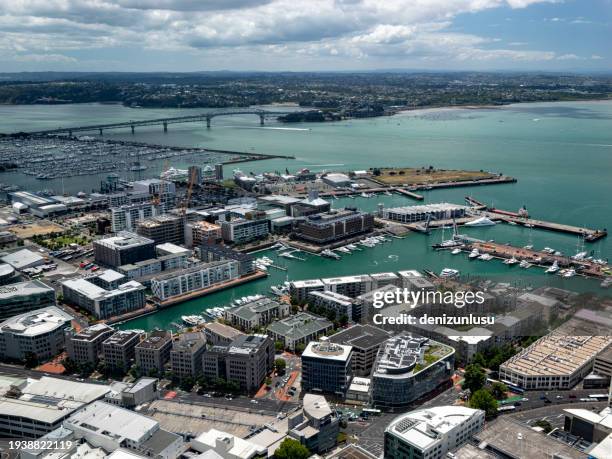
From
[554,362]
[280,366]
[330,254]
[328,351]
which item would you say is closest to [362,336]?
[328,351]

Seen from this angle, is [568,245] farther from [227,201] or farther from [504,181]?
[227,201]

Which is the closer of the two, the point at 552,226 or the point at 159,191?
the point at 552,226

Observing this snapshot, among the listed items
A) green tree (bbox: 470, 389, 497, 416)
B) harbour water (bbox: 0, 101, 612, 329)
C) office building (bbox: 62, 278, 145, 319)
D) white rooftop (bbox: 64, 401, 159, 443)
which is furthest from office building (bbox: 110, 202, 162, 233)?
green tree (bbox: 470, 389, 497, 416)

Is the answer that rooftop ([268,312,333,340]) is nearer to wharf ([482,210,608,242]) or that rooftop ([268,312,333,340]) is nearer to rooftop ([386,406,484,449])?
rooftop ([386,406,484,449])

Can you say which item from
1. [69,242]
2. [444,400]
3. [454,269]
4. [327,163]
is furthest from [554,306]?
[327,163]

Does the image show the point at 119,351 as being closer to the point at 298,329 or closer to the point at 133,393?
the point at 133,393

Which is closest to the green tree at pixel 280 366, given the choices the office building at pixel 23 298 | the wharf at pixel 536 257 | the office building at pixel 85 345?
the office building at pixel 85 345

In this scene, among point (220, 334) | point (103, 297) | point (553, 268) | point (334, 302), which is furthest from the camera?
point (553, 268)

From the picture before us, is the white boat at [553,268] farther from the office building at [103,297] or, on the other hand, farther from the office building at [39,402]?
the office building at [39,402]
